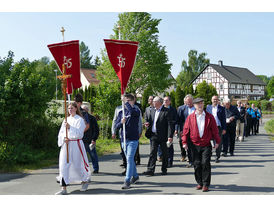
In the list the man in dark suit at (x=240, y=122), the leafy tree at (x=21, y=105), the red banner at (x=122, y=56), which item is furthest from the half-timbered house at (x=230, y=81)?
the red banner at (x=122, y=56)

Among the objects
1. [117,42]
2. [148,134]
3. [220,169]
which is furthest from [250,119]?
[117,42]

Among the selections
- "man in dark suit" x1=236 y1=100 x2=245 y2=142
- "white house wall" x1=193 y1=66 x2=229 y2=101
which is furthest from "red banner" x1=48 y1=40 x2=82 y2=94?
"white house wall" x1=193 y1=66 x2=229 y2=101

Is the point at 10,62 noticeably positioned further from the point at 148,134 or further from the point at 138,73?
the point at 138,73

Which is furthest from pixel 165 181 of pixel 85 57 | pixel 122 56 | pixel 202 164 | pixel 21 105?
pixel 85 57

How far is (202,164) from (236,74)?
257ft

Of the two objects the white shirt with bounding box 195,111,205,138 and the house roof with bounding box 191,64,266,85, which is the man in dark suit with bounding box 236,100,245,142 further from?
the house roof with bounding box 191,64,266,85

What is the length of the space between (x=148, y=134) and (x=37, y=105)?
13.2 ft

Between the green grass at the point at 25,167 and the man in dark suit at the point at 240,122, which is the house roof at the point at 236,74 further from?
the green grass at the point at 25,167

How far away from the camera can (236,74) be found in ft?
266

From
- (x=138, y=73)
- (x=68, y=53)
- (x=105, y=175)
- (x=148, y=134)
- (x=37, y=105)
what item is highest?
(x=138, y=73)

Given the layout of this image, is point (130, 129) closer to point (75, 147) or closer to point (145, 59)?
point (75, 147)

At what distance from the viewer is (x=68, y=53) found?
7.50 m

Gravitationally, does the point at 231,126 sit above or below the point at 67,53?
below

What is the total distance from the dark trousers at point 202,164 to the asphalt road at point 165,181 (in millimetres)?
229
